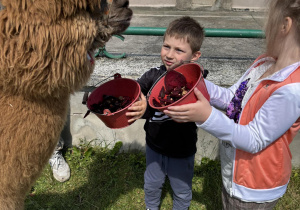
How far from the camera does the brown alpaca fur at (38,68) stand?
3.12ft

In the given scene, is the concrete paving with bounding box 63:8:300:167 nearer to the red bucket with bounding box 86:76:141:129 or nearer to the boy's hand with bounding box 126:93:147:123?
the red bucket with bounding box 86:76:141:129

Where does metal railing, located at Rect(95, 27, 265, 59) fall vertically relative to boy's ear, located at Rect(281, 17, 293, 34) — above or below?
below

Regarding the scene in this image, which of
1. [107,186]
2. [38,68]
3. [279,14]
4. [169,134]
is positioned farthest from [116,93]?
[107,186]

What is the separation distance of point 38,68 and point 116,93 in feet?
2.49

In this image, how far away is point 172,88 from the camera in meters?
1.46

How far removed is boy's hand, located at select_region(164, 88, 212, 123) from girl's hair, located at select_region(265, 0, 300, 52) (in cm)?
48

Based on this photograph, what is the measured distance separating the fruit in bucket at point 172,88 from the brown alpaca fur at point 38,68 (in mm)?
412

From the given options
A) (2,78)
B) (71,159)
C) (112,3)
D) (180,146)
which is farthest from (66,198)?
(112,3)

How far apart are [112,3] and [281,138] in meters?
1.06

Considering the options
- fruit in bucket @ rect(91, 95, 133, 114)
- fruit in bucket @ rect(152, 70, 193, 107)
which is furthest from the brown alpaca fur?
fruit in bucket @ rect(152, 70, 193, 107)

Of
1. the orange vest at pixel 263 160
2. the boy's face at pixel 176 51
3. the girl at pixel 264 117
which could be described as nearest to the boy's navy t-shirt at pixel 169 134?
the boy's face at pixel 176 51

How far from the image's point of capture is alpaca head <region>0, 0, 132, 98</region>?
94cm

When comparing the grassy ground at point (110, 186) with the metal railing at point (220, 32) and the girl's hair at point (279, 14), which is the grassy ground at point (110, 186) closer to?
the metal railing at point (220, 32)

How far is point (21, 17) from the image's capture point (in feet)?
3.09
